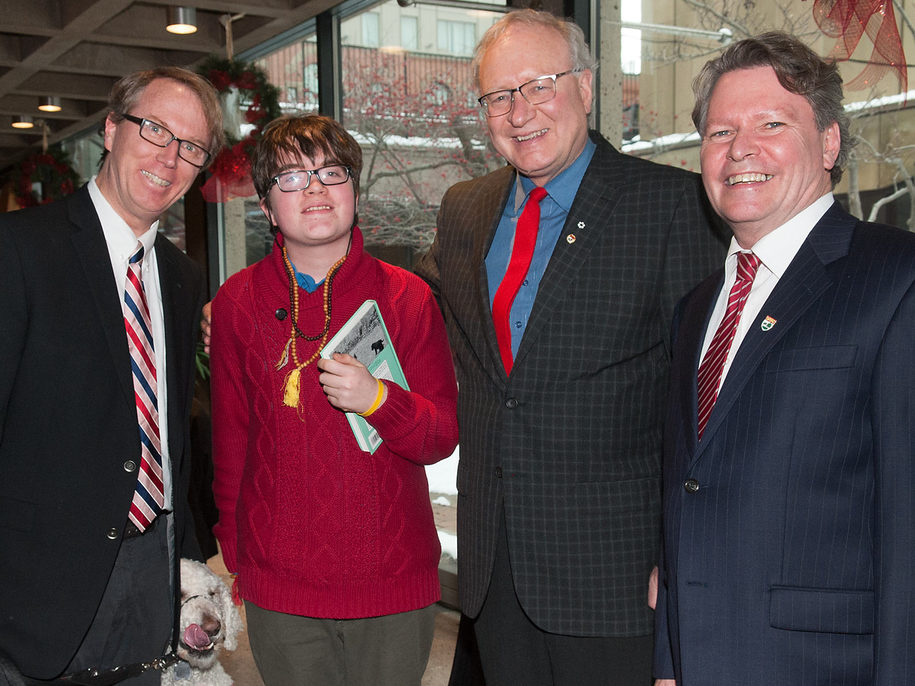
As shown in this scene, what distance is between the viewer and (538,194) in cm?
210

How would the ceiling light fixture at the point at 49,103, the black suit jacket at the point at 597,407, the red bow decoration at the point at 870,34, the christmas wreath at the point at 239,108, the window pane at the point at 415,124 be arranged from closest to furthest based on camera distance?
1. the black suit jacket at the point at 597,407
2. the red bow decoration at the point at 870,34
3. the window pane at the point at 415,124
4. the christmas wreath at the point at 239,108
5. the ceiling light fixture at the point at 49,103

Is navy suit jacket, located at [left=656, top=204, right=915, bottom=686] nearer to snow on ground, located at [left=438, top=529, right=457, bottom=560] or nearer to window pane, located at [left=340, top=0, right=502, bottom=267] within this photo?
window pane, located at [left=340, top=0, right=502, bottom=267]

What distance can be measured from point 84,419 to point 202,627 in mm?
1084

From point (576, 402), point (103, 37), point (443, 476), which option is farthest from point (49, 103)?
point (576, 402)

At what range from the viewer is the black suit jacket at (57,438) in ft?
5.91

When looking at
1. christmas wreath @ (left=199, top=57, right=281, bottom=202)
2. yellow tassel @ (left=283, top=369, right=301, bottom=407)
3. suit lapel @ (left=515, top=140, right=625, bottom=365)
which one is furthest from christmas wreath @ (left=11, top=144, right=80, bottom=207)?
suit lapel @ (left=515, top=140, right=625, bottom=365)

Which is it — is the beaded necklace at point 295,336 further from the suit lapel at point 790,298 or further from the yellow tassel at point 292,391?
the suit lapel at point 790,298

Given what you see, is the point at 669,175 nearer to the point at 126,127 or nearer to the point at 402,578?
the point at 402,578

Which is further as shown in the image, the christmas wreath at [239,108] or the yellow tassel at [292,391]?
the christmas wreath at [239,108]

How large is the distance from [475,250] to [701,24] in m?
1.42

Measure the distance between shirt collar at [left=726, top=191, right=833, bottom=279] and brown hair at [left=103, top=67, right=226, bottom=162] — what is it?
1.29 m

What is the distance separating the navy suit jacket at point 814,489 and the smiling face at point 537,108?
0.70 meters

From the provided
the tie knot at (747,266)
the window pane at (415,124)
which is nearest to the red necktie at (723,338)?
the tie knot at (747,266)

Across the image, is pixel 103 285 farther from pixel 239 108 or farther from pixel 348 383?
pixel 239 108
